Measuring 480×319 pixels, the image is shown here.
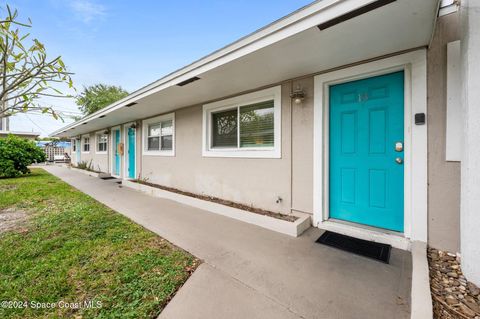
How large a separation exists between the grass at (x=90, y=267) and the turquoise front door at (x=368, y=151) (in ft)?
7.97

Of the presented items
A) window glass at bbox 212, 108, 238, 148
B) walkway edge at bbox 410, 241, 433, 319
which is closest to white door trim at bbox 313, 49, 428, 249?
walkway edge at bbox 410, 241, 433, 319

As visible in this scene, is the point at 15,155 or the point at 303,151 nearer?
the point at 303,151

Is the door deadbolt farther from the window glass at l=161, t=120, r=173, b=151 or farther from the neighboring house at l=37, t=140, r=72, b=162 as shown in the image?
the neighboring house at l=37, t=140, r=72, b=162

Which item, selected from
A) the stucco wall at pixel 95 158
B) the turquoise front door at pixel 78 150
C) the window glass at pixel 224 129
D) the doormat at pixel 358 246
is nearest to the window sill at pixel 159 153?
the window glass at pixel 224 129

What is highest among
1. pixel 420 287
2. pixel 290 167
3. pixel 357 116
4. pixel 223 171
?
pixel 357 116

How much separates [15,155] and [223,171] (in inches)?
422

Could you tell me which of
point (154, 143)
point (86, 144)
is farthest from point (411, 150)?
point (86, 144)

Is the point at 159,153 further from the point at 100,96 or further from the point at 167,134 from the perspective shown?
the point at 100,96

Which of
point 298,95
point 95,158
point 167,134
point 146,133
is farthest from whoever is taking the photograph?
point 95,158

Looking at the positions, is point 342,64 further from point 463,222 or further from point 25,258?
point 25,258

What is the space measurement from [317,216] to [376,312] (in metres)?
1.75

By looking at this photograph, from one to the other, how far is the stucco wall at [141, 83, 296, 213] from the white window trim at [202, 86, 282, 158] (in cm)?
9

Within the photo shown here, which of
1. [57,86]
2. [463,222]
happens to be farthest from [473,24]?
[57,86]

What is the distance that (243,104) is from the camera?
443 cm
